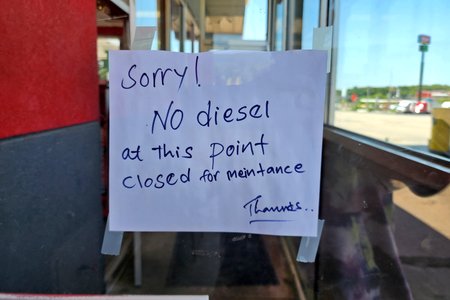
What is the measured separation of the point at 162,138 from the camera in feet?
3.67

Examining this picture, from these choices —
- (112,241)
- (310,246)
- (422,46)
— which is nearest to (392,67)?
(422,46)

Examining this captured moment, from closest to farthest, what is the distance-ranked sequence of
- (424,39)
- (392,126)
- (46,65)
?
(46,65), (424,39), (392,126)

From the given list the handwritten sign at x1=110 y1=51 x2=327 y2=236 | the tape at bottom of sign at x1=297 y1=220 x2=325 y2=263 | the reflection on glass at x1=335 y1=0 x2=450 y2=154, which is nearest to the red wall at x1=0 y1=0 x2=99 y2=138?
the handwritten sign at x1=110 y1=51 x2=327 y2=236

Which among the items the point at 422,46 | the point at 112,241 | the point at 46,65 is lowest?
the point at 112,241

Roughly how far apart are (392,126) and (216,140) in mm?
1200

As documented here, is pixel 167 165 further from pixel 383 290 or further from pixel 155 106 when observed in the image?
pixel 383 290

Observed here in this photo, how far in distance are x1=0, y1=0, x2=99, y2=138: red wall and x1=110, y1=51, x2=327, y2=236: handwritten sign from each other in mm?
355

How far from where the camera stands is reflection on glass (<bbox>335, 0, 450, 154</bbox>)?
5.36 feet

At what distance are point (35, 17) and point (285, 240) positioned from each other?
217cm

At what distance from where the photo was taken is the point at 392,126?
192cm

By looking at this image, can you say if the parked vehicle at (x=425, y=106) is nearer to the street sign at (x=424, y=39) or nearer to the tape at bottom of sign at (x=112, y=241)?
the street sign at (x=424, y=39)

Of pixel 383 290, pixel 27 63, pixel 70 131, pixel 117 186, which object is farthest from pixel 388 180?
pixel 27 63

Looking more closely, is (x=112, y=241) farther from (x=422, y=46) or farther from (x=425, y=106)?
(x=422, y=46)

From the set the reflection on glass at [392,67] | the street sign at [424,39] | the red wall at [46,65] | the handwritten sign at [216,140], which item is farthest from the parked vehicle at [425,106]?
the red wall at [46,65]
